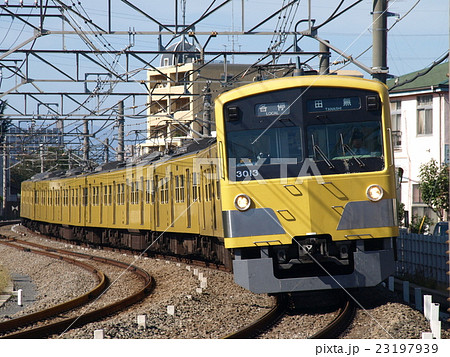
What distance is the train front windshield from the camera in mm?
9789

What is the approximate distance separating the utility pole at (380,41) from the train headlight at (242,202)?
145 inches

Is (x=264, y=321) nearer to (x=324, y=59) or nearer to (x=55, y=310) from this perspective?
(x=55, y=310)

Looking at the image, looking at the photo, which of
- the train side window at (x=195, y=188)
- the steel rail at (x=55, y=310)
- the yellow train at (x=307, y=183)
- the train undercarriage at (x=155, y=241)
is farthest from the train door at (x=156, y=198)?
the yellow train at (x=307, y=183)

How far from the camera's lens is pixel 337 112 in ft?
32.5

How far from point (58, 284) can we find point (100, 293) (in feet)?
7.83

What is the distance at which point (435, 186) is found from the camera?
20.2m

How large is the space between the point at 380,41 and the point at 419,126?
13378mm

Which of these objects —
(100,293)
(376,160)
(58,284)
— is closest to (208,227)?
(100,293)

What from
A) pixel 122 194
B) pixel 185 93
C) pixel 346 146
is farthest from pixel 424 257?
pixel 122 194

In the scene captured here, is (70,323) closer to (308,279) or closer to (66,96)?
(308,279)

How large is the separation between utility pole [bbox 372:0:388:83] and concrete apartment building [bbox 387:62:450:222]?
11516 mm

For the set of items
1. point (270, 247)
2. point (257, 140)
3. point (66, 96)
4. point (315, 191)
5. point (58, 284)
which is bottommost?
point (58, 284)

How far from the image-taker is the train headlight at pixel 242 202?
9766 millimetres

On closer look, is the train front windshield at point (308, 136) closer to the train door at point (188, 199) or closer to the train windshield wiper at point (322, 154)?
the train windshield wiper at point (322, 154)
